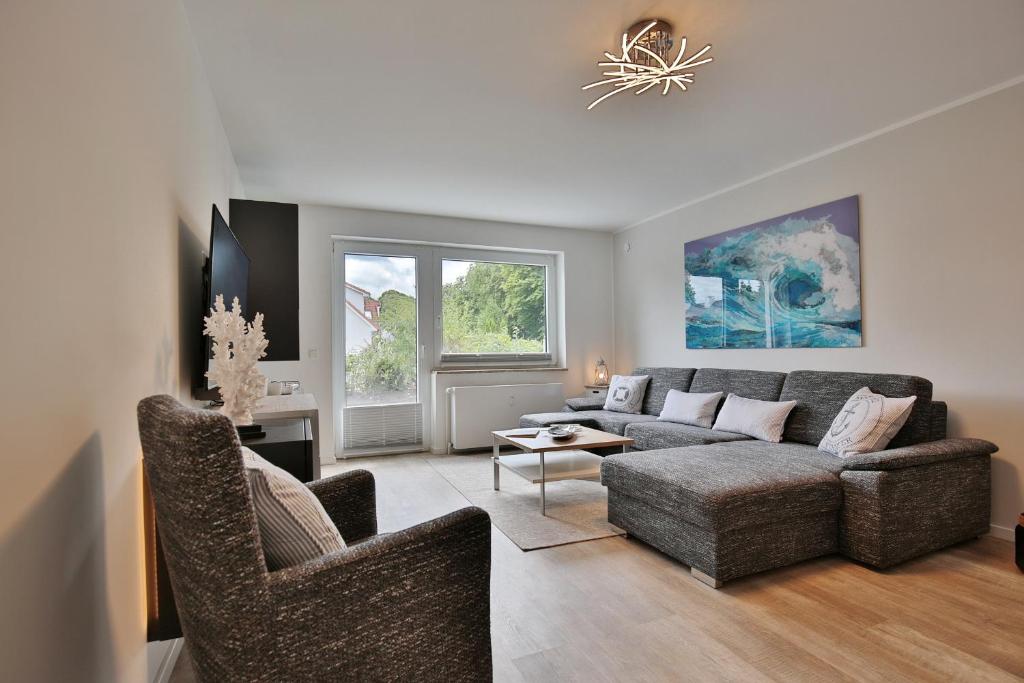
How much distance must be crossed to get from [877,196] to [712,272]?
1423mm

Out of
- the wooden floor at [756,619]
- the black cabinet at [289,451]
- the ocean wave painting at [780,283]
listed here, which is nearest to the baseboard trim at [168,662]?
the wooden floor at [756,619]

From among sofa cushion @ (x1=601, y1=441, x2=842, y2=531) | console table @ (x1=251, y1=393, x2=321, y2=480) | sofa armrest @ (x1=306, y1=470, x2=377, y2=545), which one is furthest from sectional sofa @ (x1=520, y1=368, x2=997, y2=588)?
console table @ (x1=251, y1=393, x2=321, y2=480)

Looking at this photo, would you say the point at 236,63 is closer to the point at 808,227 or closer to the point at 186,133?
the point at 186,133

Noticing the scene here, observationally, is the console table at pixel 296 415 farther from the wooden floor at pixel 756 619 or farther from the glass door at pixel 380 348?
the glass door at pixel 380 348

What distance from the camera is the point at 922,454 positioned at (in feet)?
8.21

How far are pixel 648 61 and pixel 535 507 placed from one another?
266cm

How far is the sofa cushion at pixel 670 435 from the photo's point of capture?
3.68 metres

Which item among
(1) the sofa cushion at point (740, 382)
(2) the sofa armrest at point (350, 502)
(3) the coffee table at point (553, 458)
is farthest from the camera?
(1) the sofa cushion at point (740, 382)

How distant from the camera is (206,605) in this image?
0.91 meters

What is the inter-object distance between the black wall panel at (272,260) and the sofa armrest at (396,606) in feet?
7.49

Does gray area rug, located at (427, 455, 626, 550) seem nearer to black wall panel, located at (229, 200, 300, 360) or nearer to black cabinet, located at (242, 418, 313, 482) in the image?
black cabinet, located at (242, 418, 313, 482)

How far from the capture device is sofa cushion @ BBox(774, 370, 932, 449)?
287 centimetres

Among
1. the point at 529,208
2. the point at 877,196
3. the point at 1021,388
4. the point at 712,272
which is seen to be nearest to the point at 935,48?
the point at 877,196

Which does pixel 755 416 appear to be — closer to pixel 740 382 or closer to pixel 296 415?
pixel 740 382
